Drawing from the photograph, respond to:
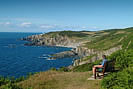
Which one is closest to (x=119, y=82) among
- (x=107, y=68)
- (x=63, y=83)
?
(x=107, y=68)

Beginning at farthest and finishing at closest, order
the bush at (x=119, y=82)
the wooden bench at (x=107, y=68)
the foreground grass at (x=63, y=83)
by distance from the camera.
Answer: the wooden bench at (x=107, y=68) → the foreground grass at (x=63, y=83) → the bush at (x=119, y=82)

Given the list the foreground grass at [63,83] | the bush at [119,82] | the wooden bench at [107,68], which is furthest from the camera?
the wooden bench at [107,68]

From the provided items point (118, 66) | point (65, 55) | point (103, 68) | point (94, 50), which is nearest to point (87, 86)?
point (103, 68)

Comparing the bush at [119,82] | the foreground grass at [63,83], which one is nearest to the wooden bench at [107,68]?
the foreground grass at [63,83]

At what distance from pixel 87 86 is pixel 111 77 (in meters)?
2.96

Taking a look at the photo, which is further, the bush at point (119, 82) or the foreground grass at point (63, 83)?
the foreground grass at point (63, 83)

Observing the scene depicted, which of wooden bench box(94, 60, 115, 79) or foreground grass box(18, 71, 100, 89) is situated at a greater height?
wooden bench box(94, 60, 115, 79)

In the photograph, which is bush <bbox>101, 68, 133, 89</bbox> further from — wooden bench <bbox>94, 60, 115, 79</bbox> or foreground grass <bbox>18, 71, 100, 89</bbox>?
wooden bench <bbox>94, 60, 115, 79</bbox>

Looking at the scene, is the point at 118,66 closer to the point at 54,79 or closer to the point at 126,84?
the point at 54,79

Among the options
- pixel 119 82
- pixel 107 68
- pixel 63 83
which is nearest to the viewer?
pixel 119 82

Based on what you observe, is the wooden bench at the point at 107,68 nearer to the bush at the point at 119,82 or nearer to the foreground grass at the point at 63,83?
the foreground grass at the point at 63,83

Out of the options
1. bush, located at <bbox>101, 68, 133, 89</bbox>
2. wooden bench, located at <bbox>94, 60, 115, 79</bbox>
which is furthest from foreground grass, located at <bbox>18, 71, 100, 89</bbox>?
bush, located at <bbox>101, 68, 133, 89</bbox>

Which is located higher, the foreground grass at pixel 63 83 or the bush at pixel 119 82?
the bush at pixel 119 82

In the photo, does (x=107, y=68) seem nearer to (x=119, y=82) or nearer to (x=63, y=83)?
(x=63, y=83)
